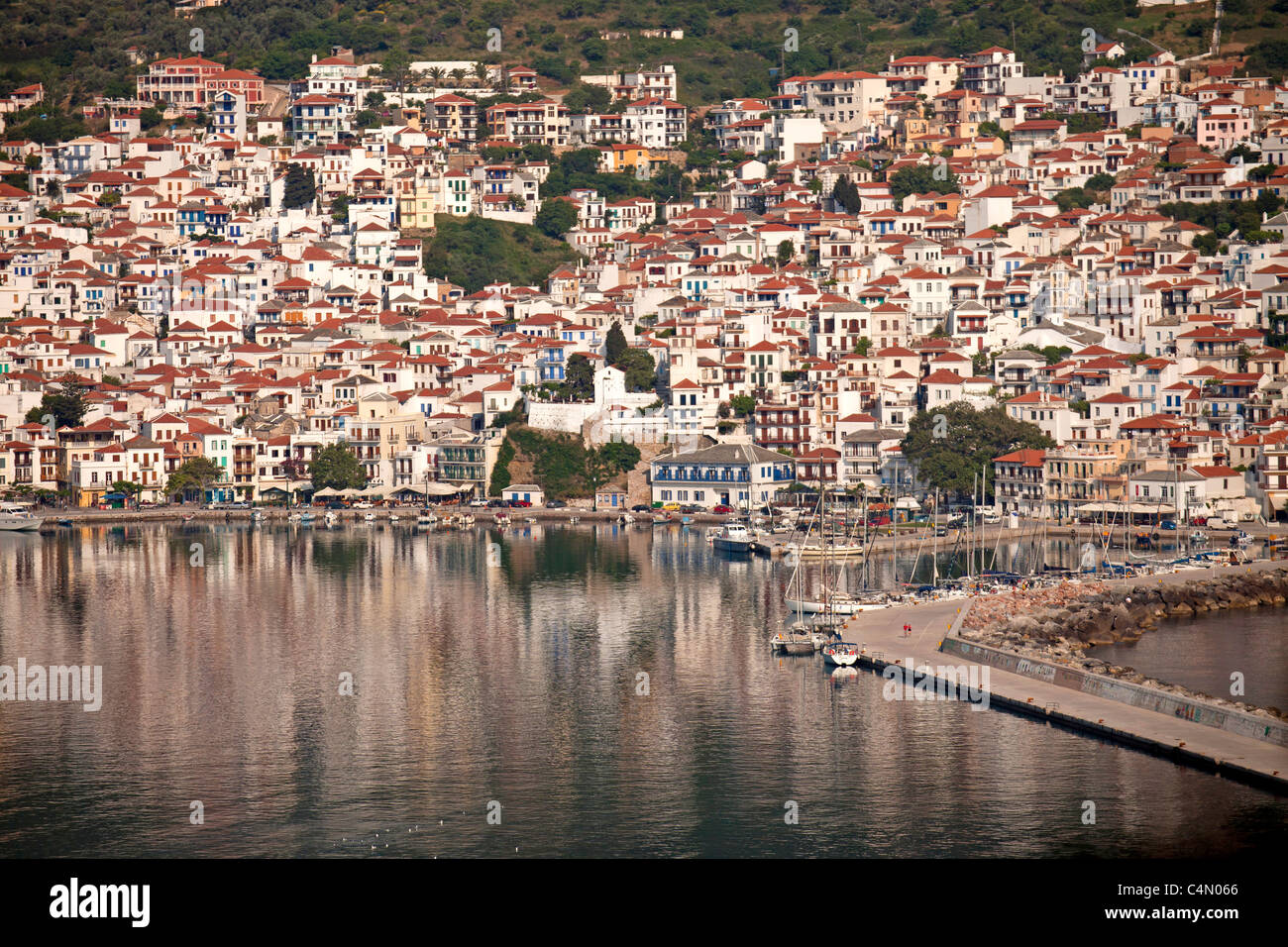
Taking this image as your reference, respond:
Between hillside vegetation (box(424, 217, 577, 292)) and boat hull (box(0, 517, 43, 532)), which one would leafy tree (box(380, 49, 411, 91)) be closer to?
hillside vegetation (box(424, 217, 577, 292))

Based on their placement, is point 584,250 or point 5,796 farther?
point 584,250

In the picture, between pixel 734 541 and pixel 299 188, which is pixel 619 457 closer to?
pixel 734 541

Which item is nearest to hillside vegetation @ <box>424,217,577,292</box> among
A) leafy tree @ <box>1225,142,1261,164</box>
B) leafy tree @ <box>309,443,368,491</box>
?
leafy tree @ <box>309,443,368,491</box>

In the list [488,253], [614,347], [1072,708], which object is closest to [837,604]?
[1072,708]

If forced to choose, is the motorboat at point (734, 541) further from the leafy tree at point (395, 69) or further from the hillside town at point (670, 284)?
the leafy tree at point (395, 69)
